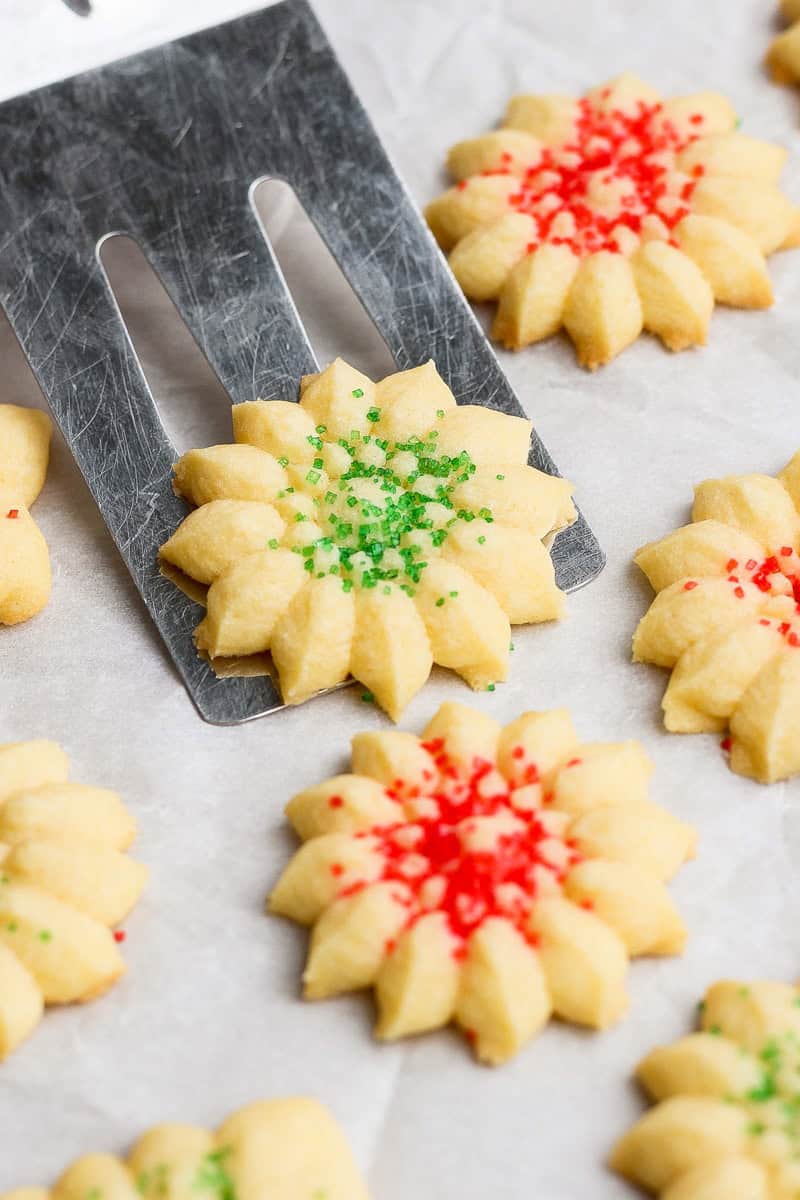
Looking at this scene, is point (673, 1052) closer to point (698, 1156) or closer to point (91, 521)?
point (698, 1156)

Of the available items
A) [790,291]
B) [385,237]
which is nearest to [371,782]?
[385,237]

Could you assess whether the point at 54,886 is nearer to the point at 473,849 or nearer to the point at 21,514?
the point at 473,849

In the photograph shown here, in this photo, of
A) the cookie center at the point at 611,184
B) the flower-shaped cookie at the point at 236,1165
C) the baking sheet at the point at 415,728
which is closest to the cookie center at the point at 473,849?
the baking sheet at the point at 415,728

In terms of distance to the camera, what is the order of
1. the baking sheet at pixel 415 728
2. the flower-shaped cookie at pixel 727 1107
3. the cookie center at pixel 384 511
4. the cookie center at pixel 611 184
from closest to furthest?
the flower-shaped cookie at pixel 727 1107, the baking sheet at pixel 415 728, the cookie center at pixel 384 511, the cookie center at pixel 611 184

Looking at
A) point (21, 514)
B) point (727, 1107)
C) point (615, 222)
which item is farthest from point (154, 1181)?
point (615, 222)

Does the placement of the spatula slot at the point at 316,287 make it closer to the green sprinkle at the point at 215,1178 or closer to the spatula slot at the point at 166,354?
the spatula slot at the point at 166,354

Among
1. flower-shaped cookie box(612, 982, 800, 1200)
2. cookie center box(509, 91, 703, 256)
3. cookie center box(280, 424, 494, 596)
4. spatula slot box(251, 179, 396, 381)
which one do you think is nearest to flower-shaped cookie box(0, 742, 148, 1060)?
cookie center box(280, 424, 494, 596)

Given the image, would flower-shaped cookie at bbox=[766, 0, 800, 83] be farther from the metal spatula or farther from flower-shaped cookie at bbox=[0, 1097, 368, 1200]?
flower-shaped cookie at bbox=[0, 1097, 368, 1200]
